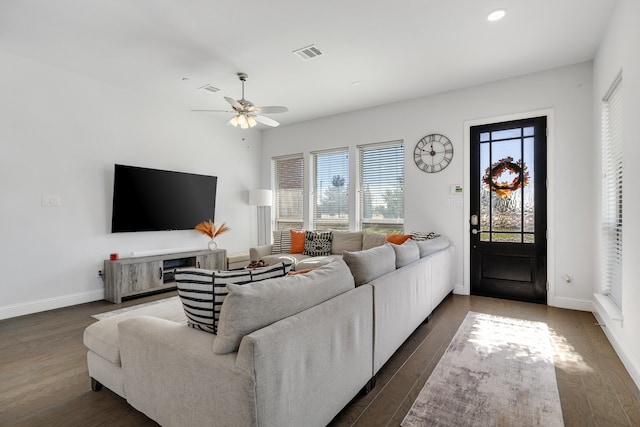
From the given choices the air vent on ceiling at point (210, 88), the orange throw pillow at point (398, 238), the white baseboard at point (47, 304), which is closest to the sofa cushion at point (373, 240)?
the orange throw pillow at point (398, 238)

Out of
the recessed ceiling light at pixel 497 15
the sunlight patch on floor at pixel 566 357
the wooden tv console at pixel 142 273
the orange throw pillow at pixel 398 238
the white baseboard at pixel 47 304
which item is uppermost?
the recessed ceiling light at pixel 497 15

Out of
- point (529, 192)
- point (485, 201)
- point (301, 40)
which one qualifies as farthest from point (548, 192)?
point (301, 40)

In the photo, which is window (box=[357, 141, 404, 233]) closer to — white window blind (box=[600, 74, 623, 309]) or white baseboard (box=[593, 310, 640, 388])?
white window blind (box=[600, 74, 623, 309])

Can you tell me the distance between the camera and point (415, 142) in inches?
193

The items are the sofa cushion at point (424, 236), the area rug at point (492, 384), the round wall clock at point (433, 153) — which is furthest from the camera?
the round wall clock at point (433, 153)

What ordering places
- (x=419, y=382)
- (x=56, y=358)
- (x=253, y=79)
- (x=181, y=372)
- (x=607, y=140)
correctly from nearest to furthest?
(x=181, y=372) → (x=419, y=382) → (x=56, y=358) → (x=607, y=140) → (x=253, y=79)

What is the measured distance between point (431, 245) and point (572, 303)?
186 cm

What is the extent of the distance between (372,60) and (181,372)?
3.58 m

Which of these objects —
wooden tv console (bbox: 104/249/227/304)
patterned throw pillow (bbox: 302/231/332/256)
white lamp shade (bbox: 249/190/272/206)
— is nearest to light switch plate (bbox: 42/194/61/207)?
wooden tv console (bbox: 104/249/227/304)

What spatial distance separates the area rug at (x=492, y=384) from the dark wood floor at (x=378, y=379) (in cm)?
7

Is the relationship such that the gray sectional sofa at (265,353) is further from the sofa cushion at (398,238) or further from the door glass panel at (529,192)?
the door glass panel at (529,192)

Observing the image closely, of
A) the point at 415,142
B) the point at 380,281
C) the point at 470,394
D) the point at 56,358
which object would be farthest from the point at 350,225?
the point at 56,358

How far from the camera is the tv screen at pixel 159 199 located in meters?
4.36

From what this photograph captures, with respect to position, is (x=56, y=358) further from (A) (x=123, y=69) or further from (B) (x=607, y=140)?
(B) (x=607, y=140)
